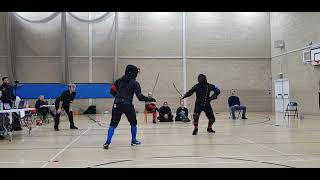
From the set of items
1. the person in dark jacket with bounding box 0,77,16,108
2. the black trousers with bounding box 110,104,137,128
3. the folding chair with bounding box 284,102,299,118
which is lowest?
the folding chair with bounding box 284,102,299,118

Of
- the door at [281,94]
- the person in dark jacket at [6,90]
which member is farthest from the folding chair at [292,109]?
the person in dark jacket at [6,90]

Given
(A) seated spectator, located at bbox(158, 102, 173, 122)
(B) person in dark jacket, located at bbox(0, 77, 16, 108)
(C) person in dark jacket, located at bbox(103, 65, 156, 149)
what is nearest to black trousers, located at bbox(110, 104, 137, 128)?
(C) person in dark jacket, located at bbox(103, 65, 156, 149)

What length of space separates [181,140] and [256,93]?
63.7ft

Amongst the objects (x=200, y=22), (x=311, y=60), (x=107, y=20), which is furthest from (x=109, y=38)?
(x=311, y=60)

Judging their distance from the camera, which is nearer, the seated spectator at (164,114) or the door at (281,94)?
the seated spectator at (164,114)

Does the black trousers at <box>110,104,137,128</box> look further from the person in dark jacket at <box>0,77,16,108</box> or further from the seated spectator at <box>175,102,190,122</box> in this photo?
the seated spectator at <box>175,102,190,122</box>

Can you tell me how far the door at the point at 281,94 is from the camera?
2497cm

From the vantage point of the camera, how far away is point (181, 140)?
9.46m

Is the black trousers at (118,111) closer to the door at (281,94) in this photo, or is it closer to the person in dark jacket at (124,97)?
the person in dark jacket at (124,97)

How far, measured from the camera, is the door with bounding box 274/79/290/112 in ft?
81.9

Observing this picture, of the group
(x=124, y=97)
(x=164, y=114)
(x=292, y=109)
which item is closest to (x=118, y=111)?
(x=124, y=97)

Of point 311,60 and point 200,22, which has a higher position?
point 200,22
